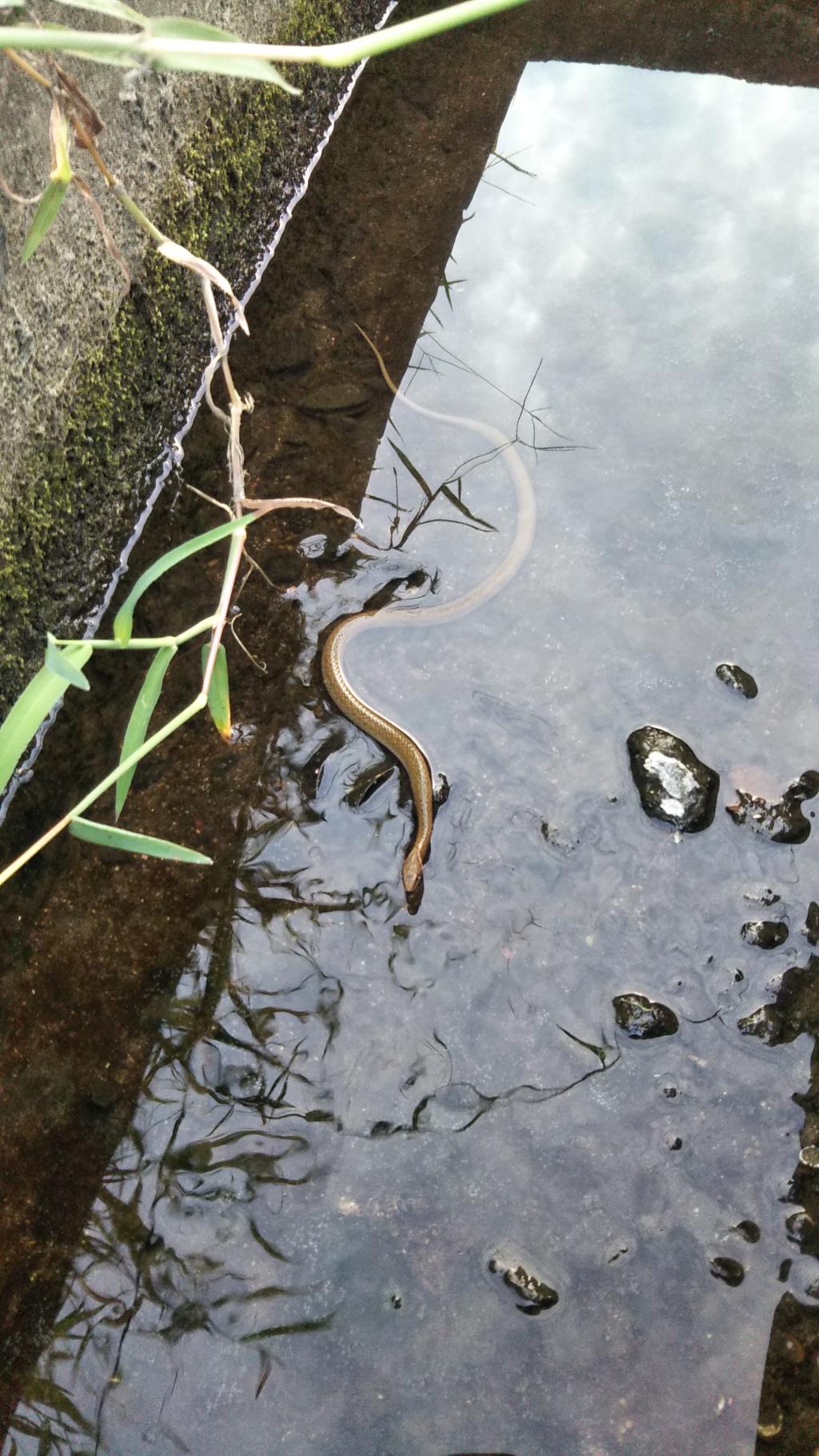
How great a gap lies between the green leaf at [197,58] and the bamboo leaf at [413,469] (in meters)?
2.51

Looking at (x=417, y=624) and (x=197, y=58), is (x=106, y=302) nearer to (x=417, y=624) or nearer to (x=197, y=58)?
(x=417, y=624)

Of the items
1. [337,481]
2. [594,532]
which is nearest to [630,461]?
[594,532]

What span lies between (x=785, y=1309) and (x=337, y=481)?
3085 mm

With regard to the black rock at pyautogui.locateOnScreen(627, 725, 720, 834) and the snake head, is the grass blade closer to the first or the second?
the snake head

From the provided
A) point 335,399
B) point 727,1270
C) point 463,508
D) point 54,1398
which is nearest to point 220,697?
point 54,1398

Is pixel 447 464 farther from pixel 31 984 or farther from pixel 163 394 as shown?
pixel 31 984

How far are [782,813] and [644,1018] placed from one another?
2.66ft

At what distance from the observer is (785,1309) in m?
2.53

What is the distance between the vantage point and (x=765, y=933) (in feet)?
10.0

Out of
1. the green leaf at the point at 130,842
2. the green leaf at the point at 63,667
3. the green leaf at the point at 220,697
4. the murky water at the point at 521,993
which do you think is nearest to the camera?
the green leaf at the point at 63,667

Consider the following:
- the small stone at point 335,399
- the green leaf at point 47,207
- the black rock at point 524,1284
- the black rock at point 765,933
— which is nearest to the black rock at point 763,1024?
the black rock at point 765,933

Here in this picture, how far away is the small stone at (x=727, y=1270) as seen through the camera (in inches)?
102

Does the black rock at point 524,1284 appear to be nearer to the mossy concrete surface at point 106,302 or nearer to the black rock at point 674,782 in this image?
the black rock at point 674,782

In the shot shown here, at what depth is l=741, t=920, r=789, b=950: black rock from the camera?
3.05 metres
